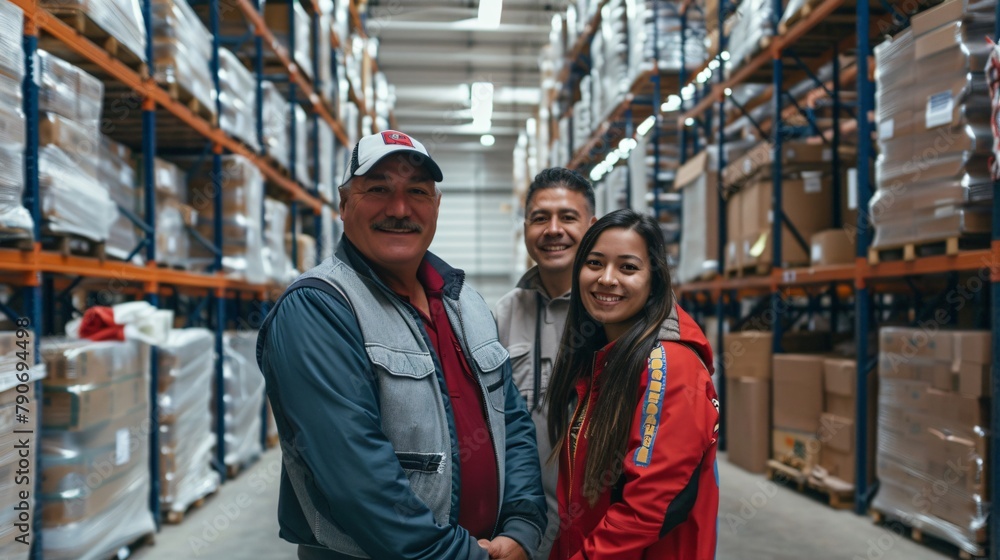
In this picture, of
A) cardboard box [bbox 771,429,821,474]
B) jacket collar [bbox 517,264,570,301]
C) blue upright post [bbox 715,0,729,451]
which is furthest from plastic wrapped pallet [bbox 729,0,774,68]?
jacket collar [bbox 517,264,570,301]

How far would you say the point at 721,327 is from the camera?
738 centimetres

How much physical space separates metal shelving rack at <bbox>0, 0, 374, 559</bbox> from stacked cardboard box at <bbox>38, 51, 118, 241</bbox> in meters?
0.13

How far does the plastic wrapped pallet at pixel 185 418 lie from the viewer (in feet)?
16.2

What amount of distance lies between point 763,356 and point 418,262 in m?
5.13

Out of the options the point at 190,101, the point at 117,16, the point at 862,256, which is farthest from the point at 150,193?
the point at 862,256

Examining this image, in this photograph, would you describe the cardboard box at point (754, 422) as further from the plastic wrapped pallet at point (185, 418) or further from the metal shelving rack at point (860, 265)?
the plastic wrapped pallet at point (185, 418)

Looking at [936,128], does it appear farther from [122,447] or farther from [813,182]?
[122,447]

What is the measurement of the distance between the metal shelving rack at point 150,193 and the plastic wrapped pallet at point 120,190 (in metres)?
0.12

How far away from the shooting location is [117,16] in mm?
4277

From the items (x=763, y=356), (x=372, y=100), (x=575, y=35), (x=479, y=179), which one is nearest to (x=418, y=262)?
(x=763, y=356)

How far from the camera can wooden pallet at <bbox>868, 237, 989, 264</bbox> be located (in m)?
4.12

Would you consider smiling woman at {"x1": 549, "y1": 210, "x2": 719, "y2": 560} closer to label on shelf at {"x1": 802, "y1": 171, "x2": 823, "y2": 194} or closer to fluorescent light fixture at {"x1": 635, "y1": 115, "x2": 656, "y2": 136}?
label on shelf at {"x1": 802, "y1": 171, "x2": 823, "y2": 194}

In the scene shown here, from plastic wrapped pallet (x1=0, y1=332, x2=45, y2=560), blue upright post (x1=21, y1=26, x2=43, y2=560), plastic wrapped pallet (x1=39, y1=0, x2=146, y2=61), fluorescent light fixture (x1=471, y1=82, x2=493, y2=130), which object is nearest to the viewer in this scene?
plastic wrapped pallet (x1=0, y1=332, x2=45, y2=560)

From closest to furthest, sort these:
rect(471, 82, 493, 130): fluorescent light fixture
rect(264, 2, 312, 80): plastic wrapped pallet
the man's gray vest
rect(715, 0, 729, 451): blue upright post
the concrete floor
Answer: the man's gray vest
the concrete floor
rect(715, 0, 729, 451): blue upright post
rect(264, 2, 312, 80): plastic wrapped pallet
rect(471, 82, 493, 130): fluorescent light fixture
